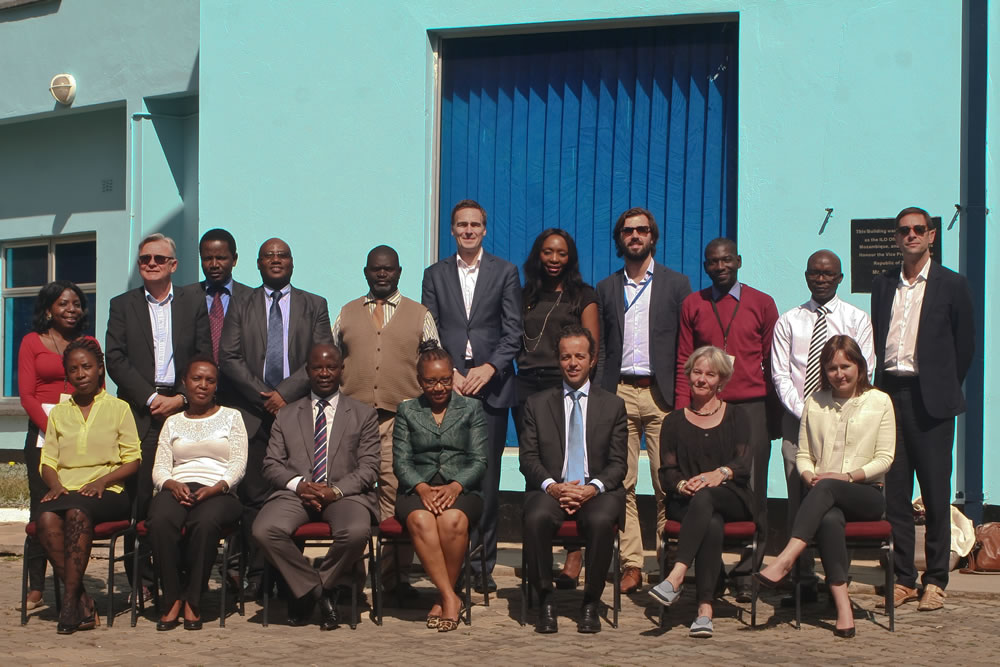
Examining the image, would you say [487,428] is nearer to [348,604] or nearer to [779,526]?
[348,604]

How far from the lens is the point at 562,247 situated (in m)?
7.57

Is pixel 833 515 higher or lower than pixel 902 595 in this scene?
higher

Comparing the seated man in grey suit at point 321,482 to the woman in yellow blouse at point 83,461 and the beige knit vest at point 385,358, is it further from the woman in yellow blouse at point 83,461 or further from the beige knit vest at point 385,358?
the woman in yellow blouse at point 83,461

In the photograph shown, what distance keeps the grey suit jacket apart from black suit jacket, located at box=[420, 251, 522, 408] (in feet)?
2.56

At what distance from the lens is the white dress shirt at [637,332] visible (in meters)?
7.66

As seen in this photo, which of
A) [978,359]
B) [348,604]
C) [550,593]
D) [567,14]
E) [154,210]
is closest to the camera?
[550,593]

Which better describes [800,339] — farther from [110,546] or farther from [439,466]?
[110,546]

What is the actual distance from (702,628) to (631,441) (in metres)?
1.57

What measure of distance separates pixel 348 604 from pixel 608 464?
169 cm

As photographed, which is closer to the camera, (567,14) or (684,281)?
(684,281)

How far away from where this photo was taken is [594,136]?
967 cm

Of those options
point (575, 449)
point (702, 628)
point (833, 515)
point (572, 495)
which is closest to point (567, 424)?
point (575, 449)

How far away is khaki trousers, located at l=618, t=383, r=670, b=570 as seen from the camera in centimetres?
764

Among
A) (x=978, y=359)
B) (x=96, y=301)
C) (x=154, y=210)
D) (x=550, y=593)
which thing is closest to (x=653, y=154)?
(x=978, y=359)
